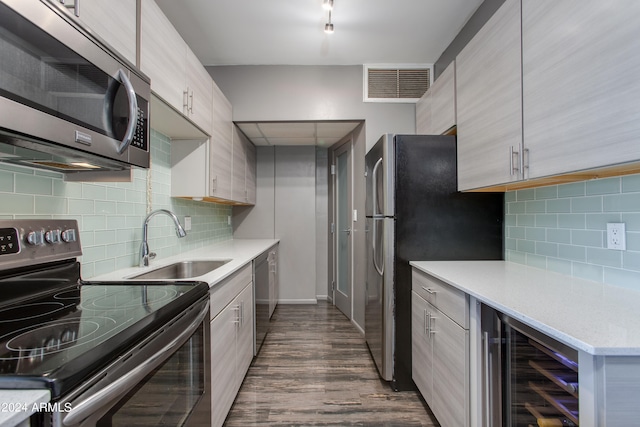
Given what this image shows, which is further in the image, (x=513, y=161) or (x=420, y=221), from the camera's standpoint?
(x=420, y=221)

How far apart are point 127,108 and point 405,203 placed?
5.14ft

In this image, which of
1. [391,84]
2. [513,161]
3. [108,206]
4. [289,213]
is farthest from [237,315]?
[391,84]

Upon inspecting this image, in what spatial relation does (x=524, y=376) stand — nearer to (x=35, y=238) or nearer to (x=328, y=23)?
(x=35, y=238)

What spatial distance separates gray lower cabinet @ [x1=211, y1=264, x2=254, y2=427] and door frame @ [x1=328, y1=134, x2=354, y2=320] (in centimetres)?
148

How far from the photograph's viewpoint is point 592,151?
3.18 feet

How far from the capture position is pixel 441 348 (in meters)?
1.50

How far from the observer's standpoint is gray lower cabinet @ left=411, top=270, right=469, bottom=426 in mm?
1301

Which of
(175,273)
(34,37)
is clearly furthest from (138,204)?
(34,37)

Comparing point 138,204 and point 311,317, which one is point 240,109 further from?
point 311,317

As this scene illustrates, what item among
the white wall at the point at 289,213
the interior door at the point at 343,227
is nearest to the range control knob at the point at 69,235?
the interior door at the point at 343,227

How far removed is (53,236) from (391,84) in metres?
2.74

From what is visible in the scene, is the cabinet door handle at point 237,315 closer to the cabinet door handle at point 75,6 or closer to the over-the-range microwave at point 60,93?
the over-the-range microwave at point 60,93

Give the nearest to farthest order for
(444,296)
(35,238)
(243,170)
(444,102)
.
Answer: (35,238) → (444,296) → (444,102) → (243,170)

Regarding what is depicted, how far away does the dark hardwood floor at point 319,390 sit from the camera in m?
1.72
